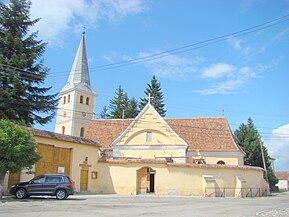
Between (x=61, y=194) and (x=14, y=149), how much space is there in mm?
4136

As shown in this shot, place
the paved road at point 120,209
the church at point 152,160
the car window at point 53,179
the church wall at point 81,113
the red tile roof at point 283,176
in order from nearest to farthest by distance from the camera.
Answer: the paved road at point 120,209, the car window at point 53,179, the church at point 152,160, the church wall at point 81,113, the red tile roof at point 283,176

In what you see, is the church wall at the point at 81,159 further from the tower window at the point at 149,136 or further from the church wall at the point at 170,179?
the tower window at the point at 149,136

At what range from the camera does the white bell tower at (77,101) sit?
53.3 metres

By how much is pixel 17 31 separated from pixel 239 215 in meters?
26.9

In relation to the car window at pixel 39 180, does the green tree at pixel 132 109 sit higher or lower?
higher

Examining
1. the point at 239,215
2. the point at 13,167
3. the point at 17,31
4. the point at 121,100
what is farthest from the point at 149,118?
the point at 121,100

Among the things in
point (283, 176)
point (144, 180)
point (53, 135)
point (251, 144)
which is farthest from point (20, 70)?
point (283, 176)

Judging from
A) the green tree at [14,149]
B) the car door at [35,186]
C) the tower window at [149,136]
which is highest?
the tower window at [149,136]

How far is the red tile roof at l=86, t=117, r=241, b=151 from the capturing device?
A: 39688 mm

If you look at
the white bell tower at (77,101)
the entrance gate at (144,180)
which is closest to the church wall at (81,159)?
the entrance gate at (144,180)

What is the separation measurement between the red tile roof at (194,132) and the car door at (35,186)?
65.2 ft

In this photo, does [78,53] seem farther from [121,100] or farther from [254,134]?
[254,134]

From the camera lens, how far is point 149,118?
128 feet

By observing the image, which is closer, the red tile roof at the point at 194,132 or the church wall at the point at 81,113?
the red tile roof at the point at 194,132
